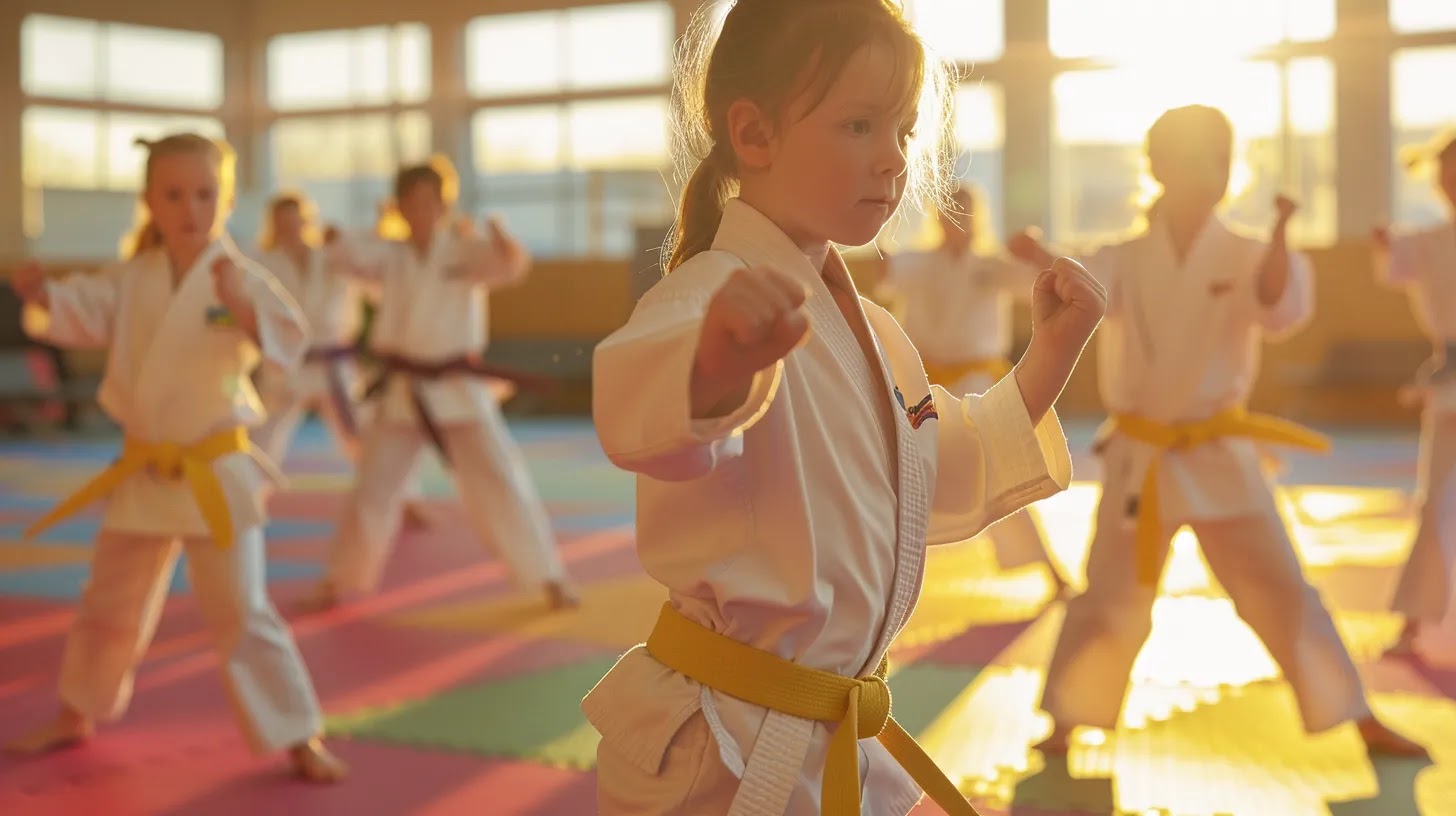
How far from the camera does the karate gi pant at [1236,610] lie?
3.10 meters

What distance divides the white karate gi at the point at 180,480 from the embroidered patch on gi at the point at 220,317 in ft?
0.03

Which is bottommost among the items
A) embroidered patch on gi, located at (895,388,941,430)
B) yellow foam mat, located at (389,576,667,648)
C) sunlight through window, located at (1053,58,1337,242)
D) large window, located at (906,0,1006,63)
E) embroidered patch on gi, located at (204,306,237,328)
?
yellow foam mat, located at (389,576,667,648)

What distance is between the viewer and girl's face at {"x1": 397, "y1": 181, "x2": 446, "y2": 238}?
5.26 meters

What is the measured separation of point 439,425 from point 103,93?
46.0 ft

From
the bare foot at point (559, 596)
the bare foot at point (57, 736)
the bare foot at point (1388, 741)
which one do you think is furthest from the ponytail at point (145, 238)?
the bare foot at point (1388, 741)

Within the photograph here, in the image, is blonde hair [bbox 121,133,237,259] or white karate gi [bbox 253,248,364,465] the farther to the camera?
white karate gi [bbox 253,248,364,465]

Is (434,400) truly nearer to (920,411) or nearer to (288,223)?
(288,223)

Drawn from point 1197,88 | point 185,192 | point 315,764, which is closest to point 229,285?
point 185,192

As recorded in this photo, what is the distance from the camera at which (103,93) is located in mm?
17000

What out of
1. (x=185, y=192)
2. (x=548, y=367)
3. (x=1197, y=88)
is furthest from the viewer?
(x=548, y=367)

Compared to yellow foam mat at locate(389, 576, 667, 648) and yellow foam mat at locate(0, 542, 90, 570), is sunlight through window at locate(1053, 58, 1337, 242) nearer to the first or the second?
yellow foam mat at locate(389, 576, 667, 648)

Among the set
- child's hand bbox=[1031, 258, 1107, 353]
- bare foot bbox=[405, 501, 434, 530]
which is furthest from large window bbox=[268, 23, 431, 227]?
child's hand bbox=[1031, 258, 1107, 353]

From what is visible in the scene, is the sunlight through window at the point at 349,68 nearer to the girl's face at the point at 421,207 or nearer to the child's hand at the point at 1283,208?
the girl's face at the point at 421,207

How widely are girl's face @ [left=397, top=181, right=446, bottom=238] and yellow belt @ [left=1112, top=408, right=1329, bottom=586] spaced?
2986 mm
